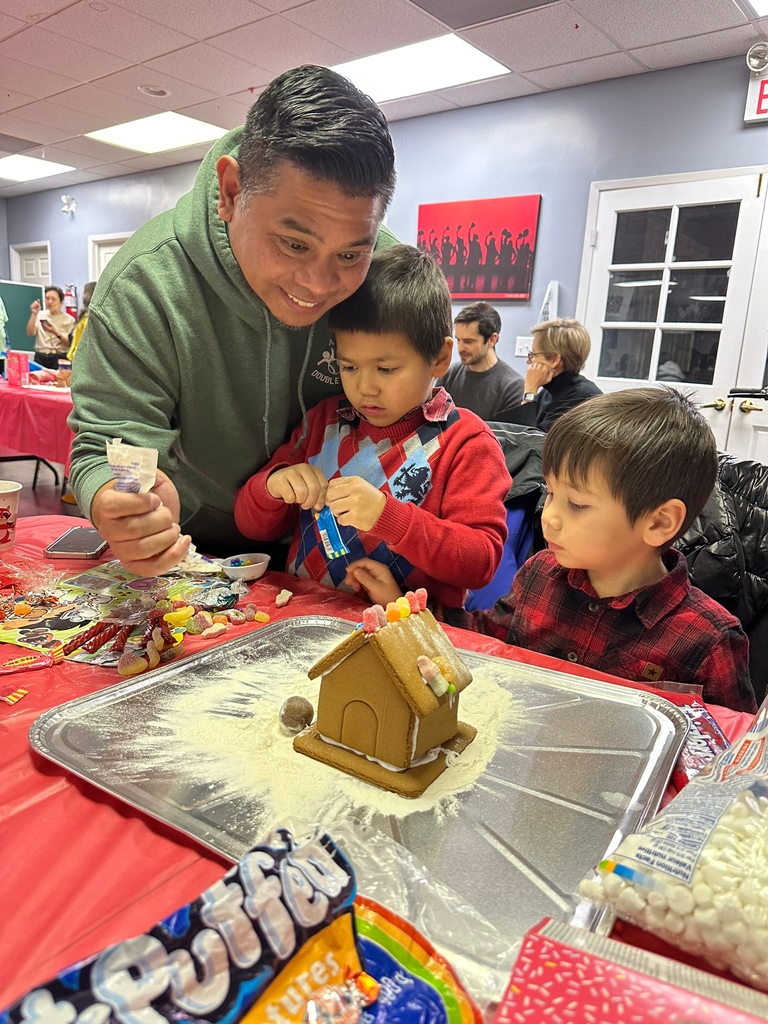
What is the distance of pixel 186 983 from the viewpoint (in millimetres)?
341

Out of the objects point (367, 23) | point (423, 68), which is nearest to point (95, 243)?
point (423, 68)

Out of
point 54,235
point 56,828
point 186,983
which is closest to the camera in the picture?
point 186,983

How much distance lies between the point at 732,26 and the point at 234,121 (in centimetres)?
385

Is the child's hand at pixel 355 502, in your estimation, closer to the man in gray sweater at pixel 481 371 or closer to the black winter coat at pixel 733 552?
the black winter coat at pixel 733 552

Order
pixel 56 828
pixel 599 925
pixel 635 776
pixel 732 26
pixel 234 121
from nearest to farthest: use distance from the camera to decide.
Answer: pixel 599 925
pixel 56 828
pixel 635 776
pixel 732 26
pixel 234 121

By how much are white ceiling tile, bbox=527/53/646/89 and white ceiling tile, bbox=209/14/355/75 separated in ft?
3.93

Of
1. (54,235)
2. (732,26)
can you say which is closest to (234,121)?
(732,26)

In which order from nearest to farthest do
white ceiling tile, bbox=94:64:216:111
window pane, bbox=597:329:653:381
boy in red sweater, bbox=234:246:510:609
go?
1. boy in red sweater, bbox=234:246:510:609
2. window pane, bbox=597:329:653:381
3. white ceiling tile, bbox=94:64:216:111

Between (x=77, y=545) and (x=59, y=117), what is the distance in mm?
6308

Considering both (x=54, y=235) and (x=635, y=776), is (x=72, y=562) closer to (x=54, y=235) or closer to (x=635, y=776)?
(x=635, y=776)

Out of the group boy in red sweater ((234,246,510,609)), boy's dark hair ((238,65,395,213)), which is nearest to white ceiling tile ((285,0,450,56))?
boy in red sweater ((234,246,510,609))

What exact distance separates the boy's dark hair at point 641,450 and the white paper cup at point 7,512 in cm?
98

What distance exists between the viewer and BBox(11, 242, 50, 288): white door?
973 centimetres

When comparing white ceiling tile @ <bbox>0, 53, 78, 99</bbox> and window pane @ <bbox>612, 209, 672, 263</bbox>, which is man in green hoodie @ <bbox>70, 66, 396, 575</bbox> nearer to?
window pane @ <bbox>612, 209, 672, 263</bbox>
